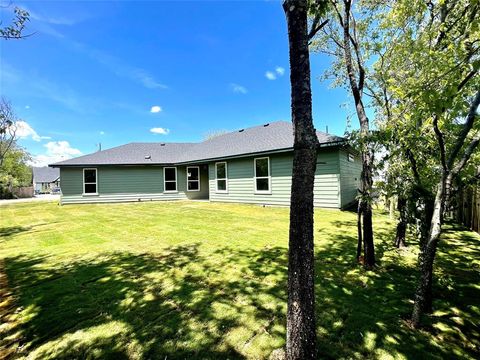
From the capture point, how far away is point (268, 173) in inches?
462

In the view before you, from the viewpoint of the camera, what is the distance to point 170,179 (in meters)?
17.5

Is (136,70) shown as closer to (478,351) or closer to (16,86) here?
(16,86)

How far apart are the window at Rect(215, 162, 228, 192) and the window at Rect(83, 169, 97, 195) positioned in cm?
879

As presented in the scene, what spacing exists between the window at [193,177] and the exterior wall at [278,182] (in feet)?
8.97

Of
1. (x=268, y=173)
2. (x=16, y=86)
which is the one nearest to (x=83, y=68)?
(x=16, y=86)

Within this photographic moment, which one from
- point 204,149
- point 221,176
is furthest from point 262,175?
point 204,149

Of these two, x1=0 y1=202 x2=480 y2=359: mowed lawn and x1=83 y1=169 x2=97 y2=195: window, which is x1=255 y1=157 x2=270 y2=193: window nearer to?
x1=0 y1=202 x2=480 y2=359: mowed lawn

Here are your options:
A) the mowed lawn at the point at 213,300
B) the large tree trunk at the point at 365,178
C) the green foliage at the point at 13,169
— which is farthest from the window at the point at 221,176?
the green foliage at the point at 13,169

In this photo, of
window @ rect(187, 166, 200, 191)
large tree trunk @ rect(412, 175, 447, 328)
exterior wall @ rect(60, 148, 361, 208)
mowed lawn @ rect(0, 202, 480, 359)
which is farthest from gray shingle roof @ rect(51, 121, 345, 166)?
large tree trunk @ rect(412, 175, 447, 328)

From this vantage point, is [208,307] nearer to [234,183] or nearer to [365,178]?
[365,178]

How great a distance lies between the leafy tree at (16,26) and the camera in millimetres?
3608

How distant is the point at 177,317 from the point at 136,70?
21.1 metres

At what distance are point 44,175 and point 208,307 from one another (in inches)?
2778

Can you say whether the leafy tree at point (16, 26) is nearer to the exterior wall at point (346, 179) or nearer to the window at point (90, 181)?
the exterior wall at point (346, 179)
